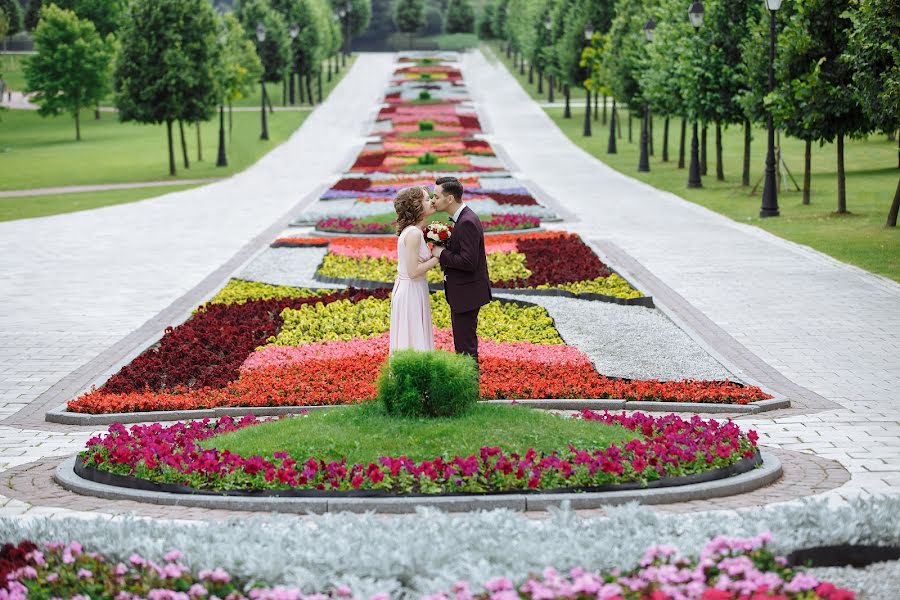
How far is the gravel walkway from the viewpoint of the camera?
13516mm

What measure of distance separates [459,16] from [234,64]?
91.4 metres

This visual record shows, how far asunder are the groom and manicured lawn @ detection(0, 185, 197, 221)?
79.1 ft

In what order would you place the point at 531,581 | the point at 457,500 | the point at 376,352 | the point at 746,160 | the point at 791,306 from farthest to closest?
the point at 746,160 < the point at 791,306 < the point at 376,352 < the point at 457,500 < the point at 531,581

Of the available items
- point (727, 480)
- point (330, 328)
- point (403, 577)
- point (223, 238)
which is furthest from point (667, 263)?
point (403, 577)

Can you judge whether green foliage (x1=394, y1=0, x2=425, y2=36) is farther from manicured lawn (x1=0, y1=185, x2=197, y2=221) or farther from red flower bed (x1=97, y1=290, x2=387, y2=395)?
red flower bed (x1=97, y1=290, x2=387, y2=395)

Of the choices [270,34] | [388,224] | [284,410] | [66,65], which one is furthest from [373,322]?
[66,65]

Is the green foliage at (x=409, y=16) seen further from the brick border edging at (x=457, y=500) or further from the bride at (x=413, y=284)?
the brick border edging at (x=457, y=500)

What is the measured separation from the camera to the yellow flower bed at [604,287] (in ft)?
60.2

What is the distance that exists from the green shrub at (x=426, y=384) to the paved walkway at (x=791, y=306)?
8.77ft

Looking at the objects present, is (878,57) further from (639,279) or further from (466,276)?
(466,276)

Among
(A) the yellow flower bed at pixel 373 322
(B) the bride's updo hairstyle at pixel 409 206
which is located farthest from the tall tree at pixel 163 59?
(B) the bride's updo hairstyle at pixel 409 206

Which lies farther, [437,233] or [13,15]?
[13,15]

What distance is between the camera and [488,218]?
94.4ft

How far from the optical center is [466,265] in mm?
11266
